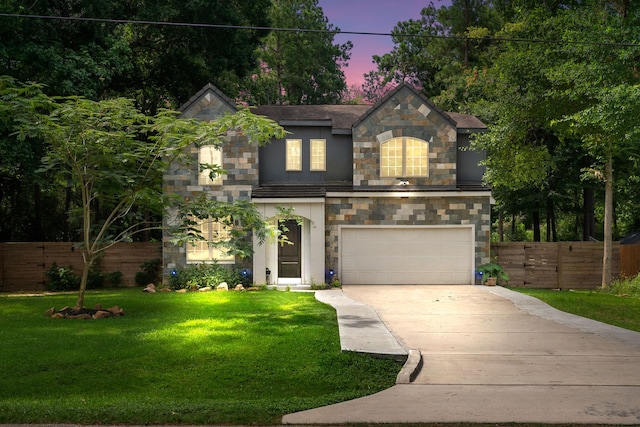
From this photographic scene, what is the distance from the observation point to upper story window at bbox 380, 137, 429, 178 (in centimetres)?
2327

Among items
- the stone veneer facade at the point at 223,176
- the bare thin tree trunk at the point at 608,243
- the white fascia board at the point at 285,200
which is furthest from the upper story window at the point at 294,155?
the bare thin tree trunk at the point at 608,243

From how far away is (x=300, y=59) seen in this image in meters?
47.3

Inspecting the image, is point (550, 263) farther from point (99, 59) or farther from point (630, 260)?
point (99, 59)

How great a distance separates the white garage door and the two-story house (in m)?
0.04

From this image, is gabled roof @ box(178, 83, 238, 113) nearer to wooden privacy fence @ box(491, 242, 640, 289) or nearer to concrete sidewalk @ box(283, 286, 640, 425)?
concrete sidewalk @ box(283, 286, 640, 425)

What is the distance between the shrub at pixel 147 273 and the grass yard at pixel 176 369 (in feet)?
31.2

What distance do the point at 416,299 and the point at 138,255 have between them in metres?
11.6

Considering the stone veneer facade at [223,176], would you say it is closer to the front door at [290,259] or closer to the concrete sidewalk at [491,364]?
the front door at [290,259]

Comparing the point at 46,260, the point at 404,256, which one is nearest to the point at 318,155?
the point at 404,256

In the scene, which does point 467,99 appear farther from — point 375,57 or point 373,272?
point 373,272

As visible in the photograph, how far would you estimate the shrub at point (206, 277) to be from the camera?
869 inches

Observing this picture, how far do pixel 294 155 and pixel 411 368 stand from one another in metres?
15.1

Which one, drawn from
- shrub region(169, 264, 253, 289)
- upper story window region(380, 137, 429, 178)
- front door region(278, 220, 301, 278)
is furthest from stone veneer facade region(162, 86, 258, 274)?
upper story window region(380, 137, 429, 178)

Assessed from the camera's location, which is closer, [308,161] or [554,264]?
[308,161]
